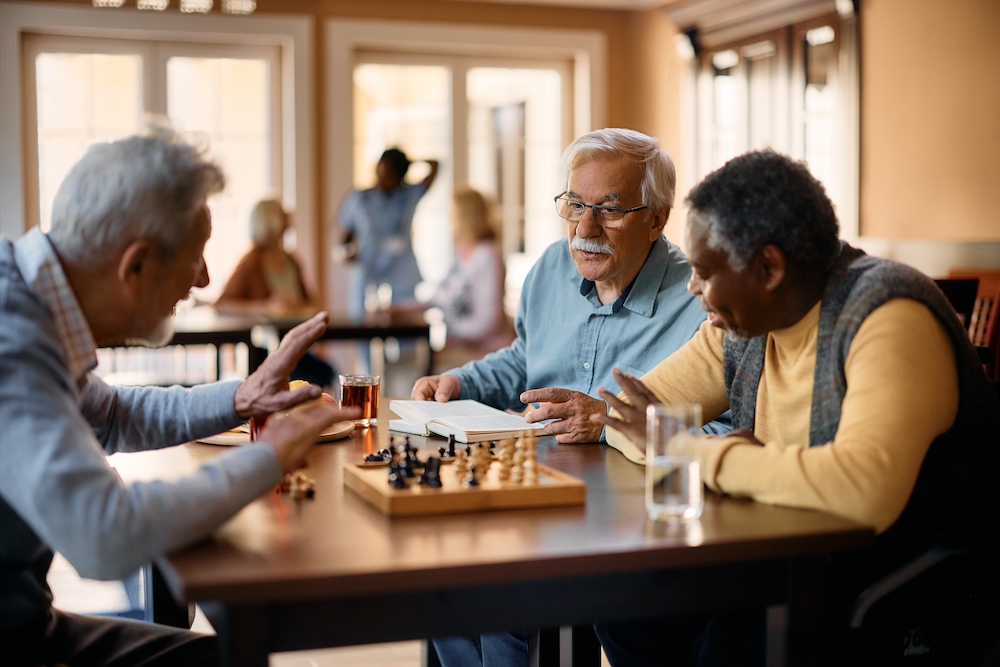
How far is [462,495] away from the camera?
4.21ft

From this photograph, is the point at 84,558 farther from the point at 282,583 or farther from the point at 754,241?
the point at 754,241

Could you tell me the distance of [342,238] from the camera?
6.47 m

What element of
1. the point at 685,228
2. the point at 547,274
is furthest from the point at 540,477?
the point at 547,274

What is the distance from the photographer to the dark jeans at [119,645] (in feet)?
4.61

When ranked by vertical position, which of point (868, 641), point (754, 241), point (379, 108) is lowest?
point (868, 641)

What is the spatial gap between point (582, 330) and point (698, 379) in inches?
22.9

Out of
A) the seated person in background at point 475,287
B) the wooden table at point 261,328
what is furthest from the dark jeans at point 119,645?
the seated person in background at point 475,287

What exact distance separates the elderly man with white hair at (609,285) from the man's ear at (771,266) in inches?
28.1

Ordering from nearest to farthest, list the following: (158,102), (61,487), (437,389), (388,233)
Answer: (61,487)
(437,389)
(388,233)
(158,102)

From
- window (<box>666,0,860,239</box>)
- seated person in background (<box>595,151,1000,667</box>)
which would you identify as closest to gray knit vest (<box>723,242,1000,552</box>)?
seated person in background (<box>595,151,1000,667</box>)

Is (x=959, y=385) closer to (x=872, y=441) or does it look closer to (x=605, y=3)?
(x=872, y=441)

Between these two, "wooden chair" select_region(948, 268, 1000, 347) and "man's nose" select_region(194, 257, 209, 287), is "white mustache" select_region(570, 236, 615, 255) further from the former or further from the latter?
"wooden chair" select_region(948, 268, 1000, 347)

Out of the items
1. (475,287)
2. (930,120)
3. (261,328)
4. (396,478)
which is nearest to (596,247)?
(396,478)

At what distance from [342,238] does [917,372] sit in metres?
5.43
